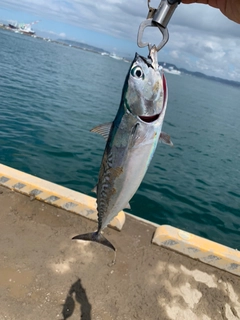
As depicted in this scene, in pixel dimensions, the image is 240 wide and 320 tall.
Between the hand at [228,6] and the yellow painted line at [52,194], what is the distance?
474cm

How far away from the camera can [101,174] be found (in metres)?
3.26

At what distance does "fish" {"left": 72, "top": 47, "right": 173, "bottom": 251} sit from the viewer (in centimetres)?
267

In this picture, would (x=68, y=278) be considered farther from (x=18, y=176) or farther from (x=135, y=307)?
(x=18, y=176)

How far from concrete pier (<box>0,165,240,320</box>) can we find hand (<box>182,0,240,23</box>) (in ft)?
15.3

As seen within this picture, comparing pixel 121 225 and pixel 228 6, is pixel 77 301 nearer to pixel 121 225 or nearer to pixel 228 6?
pixel 121 225

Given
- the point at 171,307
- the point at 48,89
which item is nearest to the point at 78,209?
the point at 171,307

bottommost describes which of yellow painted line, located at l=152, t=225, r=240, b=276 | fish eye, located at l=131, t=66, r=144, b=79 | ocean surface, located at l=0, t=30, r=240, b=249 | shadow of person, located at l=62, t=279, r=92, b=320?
ocean surface, located at l=0, t=30, r=240, b=249

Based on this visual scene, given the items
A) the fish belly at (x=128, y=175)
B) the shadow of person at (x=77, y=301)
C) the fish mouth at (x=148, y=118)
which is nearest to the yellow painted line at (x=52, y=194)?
the shadow of person at (x=77, y=301)

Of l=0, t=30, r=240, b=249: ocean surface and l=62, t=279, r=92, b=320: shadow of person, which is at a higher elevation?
l=62, t=279, r=92, b=320: shadow of person

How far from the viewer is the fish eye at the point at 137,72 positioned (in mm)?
2660

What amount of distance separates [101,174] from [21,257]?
341cm

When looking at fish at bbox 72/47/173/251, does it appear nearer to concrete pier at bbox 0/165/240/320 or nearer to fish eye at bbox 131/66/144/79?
fish eye at bbox 131/66/144/79

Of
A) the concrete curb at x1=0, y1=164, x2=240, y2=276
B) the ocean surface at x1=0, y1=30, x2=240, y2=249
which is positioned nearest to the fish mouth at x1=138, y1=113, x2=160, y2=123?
the concrete curb at x1=0, y1=164, x2=240, y2=276

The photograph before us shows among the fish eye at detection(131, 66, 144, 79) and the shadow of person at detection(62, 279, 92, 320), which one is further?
the shadow of person at detection(62, 279, 92, 320)
